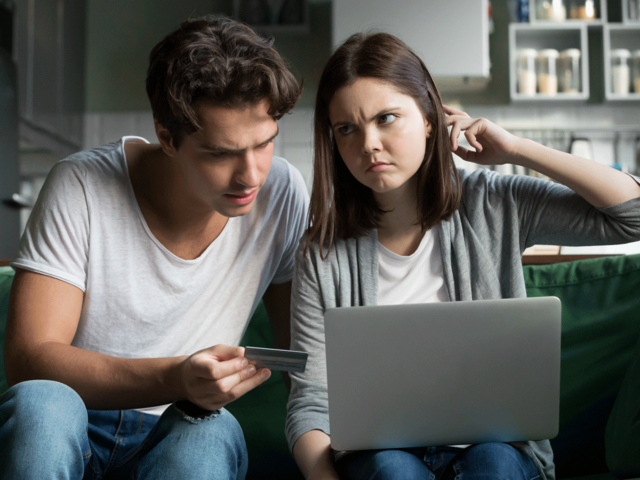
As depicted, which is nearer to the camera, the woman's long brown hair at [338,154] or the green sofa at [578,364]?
the woman's long brown hair at [338,154]

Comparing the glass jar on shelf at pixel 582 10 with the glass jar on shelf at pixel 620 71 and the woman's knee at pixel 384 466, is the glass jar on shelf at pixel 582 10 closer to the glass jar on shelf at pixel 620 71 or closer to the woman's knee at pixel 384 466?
the glass jar on shelf at pixel 620 71

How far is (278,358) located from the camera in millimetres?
754

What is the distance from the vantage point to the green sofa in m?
1.19

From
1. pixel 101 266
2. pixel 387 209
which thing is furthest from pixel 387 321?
pixel 101 266

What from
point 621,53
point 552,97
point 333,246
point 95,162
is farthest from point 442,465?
point 621,53

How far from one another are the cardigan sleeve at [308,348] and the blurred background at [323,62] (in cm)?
195

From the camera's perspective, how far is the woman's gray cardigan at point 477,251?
107cm

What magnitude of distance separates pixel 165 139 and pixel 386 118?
1.30 feet

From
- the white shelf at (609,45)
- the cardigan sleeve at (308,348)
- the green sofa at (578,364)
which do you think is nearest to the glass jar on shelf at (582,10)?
the white shelf at (609,45)

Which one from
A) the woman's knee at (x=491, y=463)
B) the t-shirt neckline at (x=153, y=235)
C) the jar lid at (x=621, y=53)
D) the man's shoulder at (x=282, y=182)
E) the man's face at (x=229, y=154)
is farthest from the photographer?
the jar lid at (x=621, y=53)

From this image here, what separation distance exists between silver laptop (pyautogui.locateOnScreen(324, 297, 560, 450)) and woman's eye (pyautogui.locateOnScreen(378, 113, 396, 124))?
1.26ft

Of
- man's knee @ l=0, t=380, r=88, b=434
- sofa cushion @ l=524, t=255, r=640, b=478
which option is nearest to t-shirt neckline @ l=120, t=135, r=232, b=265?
man's knee @ l=0, t=380, r=88, b=434

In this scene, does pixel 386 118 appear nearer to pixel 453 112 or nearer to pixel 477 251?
pixel 453 112

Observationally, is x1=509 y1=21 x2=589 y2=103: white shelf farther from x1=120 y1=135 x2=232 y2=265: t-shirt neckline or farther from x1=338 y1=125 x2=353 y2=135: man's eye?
x1=120 y1=135 x2=232 y2=265: t-shirt neckline
